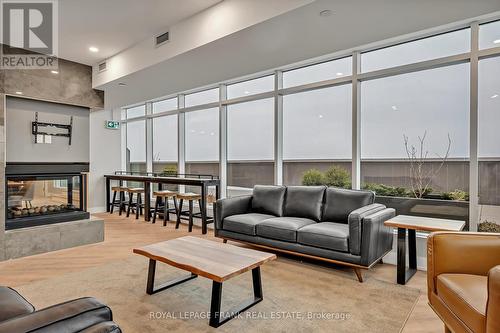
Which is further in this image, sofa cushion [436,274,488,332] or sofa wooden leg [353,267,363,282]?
sofa wooden leg [353,267,363,282]

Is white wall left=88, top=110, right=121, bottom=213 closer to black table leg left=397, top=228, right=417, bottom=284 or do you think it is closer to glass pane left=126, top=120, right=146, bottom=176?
glass pane left=126, top=120, right=146, bottom=176

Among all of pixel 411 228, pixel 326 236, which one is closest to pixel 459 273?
pixel 411 228

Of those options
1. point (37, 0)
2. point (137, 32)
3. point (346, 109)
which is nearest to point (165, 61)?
point (137, 32)

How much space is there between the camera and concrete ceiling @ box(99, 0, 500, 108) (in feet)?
8.07

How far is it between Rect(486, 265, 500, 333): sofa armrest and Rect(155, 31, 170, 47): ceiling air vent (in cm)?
388

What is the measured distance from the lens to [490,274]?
1.36 metres

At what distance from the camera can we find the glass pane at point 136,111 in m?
7.35

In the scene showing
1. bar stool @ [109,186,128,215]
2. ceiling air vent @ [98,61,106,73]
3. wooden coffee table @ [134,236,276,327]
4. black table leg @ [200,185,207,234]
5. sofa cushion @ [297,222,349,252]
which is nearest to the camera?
wooden coffee table @ [134,236,276,327]

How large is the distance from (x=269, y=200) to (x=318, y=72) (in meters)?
2.06

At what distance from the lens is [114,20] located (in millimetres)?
3578

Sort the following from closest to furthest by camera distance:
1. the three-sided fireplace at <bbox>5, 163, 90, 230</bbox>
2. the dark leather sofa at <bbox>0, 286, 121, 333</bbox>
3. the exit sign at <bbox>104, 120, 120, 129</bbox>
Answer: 1. the dark leather sofa at <bbox>0, 286, 121, 333</bbox>
2. the three-sided fireplace at <bbox>5, 163, 90, 230</bbox>
3. the exit sign at <bbox>104, 120, 120, 129</bbox>

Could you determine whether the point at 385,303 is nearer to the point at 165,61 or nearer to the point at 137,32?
the point at 165,61

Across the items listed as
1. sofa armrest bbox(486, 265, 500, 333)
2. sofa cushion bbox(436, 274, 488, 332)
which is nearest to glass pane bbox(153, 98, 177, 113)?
sofa cushion bbox(436, 274, 488, 332)

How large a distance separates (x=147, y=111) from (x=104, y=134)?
1.21 m
